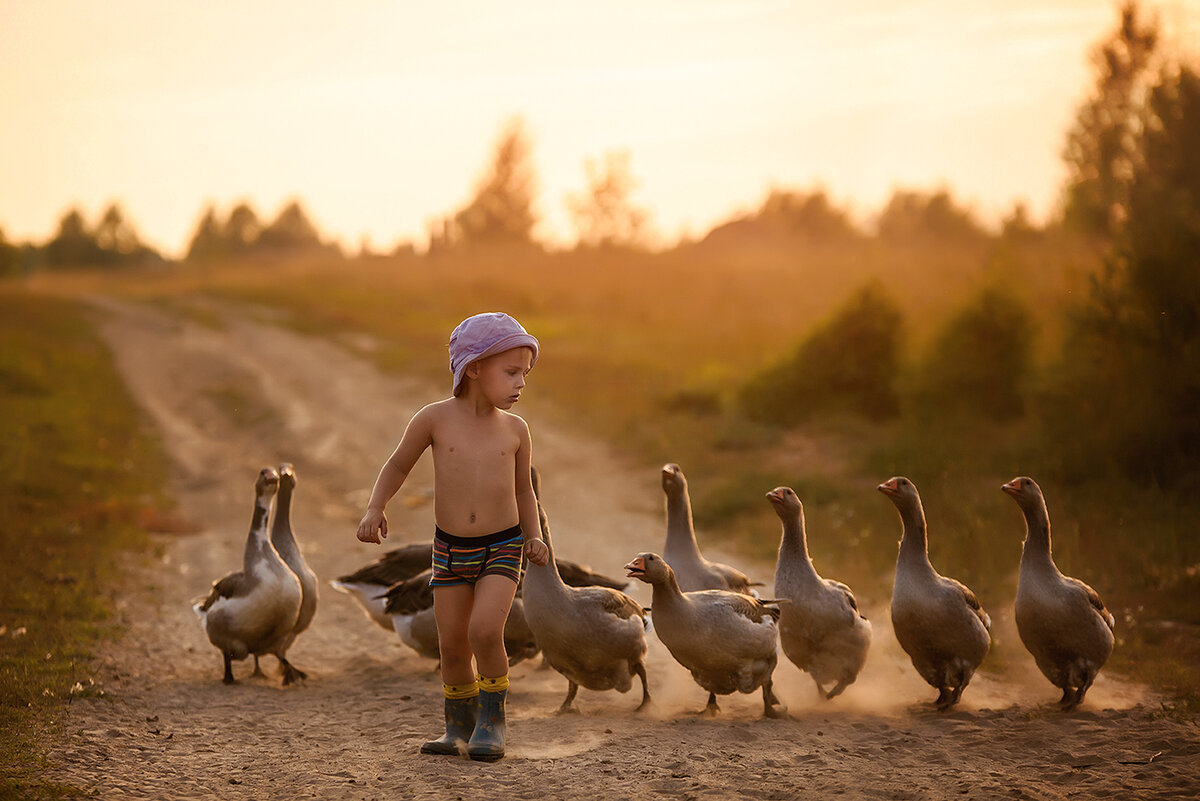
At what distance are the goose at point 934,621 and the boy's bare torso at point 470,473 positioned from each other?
2713 mm

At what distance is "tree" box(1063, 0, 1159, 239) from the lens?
2369 cm

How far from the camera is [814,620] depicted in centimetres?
650

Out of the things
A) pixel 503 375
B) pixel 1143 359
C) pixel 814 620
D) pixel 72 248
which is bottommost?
pixel 814 620

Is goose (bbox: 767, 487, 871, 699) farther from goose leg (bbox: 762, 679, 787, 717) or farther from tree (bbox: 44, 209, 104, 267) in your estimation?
tree (bbox: 44, 209, 104, 267)

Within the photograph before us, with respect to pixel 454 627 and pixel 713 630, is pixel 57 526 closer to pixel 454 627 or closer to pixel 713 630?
pixel 454 627

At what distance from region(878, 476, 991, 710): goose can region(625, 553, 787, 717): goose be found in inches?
37.0

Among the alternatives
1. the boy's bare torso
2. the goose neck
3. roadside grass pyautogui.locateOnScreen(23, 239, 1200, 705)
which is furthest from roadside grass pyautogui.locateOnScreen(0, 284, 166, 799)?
roadside grass pyautogui.locateOnScreen(23, 239, 1200, 705)

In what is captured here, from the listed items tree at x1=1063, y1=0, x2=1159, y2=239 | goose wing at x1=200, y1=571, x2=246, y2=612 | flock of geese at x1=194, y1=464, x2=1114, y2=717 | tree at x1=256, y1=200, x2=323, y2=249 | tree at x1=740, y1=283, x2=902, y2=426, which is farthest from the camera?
tree at x1=256, y1=200, x2=323, y2=249

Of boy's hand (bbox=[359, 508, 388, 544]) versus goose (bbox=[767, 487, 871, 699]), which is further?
goose (bbox=[767, 487, 871, 699])

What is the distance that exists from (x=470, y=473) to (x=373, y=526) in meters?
0.57

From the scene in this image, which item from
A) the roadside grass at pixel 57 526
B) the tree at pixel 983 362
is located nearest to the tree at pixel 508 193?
the roadside grass at pixel 57 526

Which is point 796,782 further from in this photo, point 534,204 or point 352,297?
point 534,204

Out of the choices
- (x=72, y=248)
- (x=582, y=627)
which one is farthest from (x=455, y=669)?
(x=72, y=248)

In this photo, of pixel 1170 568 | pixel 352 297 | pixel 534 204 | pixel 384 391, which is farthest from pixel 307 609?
pixel 534 204
